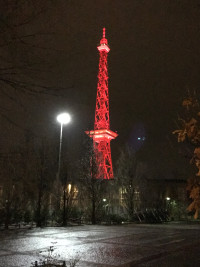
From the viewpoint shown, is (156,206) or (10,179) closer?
(10,179)

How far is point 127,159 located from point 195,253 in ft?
74.0

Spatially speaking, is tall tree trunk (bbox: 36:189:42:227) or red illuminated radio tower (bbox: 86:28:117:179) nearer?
tall tree trunk (bbox: 36:189:42:227)

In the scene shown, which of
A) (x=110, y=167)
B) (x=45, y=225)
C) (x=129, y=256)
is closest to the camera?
(x=129, y=256)

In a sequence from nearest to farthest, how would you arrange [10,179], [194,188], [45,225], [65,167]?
[194,188] < [10,179] < [45,225] < [65,167]

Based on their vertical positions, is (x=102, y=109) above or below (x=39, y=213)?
above

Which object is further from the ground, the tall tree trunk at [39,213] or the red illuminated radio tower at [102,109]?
the red illuminated radio tower at [102,109]

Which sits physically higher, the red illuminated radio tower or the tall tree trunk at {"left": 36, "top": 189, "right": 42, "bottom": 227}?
the red illuminated radio tower

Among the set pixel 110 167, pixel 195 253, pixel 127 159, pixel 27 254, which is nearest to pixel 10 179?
pixel 27 254

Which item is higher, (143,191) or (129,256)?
(143,191)

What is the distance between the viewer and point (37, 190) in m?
24.0

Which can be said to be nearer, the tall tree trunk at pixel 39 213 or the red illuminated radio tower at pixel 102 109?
the tall tree trunk at pixel 39 213

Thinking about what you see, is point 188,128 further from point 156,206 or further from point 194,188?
point 156,206

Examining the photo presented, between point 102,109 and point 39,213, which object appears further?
point 102,109

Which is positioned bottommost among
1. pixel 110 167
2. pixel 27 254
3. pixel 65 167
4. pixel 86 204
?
pixel 27 254
